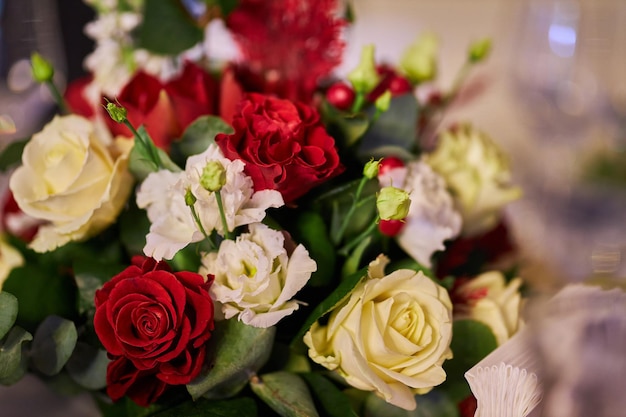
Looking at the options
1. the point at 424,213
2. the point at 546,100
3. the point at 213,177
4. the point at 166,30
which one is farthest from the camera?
the point at 546,100

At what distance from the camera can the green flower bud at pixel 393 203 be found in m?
0.32

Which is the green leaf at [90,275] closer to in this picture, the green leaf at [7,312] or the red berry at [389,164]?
the green leaf at [7,312]

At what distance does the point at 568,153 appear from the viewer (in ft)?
3.23

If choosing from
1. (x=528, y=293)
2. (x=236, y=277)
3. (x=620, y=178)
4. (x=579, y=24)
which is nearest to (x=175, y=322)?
(x=236, y=277)

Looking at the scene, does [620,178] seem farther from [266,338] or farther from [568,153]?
[266,338]

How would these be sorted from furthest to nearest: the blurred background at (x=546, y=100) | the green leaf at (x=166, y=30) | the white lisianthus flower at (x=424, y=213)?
1. the blurred background at (x=546, y=100)
2. the green leaf at (x=166, y=30)
3. the white lisianthus flower at (x=424, y=213)

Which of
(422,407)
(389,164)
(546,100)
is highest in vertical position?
(389,164)

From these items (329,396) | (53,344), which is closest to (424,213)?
(329,396)

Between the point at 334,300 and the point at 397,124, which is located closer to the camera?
the point at 334,300

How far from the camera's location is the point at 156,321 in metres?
0.32

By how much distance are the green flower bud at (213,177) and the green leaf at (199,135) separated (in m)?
0.08

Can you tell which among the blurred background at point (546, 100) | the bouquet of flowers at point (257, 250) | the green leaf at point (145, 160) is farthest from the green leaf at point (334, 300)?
Answer: the blurred background at point (546, 100)

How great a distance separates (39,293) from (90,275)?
4 centimetres

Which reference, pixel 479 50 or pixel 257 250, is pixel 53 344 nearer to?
pixel 257 250
